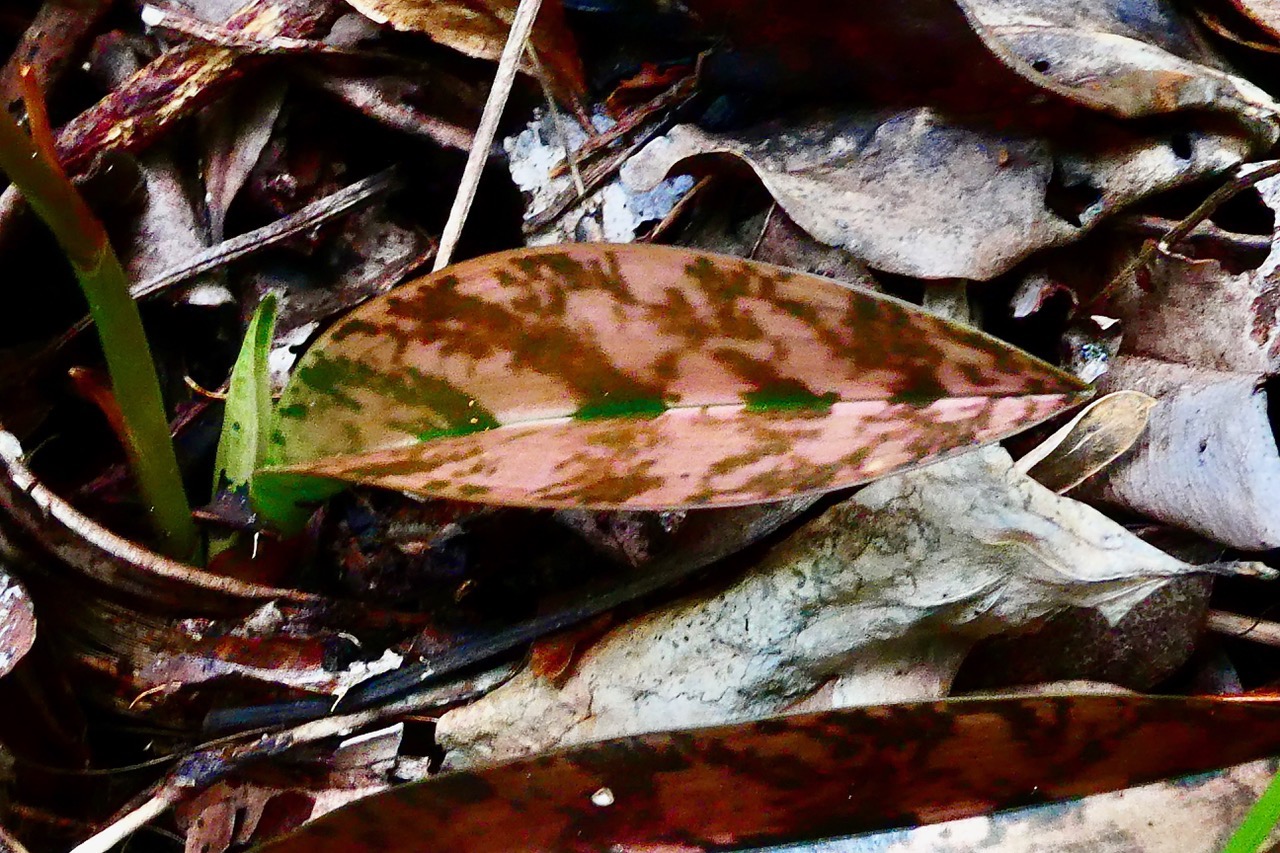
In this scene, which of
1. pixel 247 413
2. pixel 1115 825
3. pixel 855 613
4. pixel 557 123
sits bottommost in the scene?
pixel 1115 825

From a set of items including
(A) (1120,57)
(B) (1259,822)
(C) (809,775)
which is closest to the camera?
(B) (1259,822)

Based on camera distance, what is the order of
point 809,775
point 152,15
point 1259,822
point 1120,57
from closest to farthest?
point 1259,822
point 809,775
point 1120,57
point 152,15

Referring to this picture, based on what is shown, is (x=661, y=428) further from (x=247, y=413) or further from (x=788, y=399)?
(x=247, y=413)

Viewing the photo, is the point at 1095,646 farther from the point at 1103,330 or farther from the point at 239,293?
the point at 239,293

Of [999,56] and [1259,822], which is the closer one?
[1259,822]

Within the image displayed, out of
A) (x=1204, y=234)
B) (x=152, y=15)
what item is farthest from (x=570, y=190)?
(x=1204, y=234)

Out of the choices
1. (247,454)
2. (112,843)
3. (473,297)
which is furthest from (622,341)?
(112,843)

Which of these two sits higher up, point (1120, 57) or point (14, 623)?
point (1120, 57)
